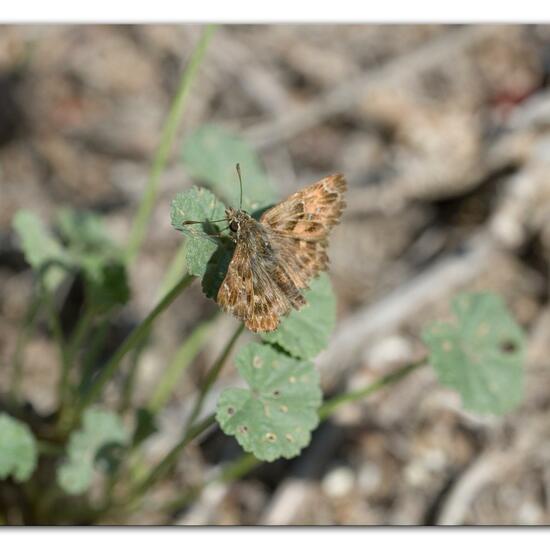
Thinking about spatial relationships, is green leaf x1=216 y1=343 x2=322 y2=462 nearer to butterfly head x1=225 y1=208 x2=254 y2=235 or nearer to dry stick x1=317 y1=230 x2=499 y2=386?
butterfly head x1=225 y1=208 x2=254 y2=235

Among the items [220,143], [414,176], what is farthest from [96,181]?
[414,176]

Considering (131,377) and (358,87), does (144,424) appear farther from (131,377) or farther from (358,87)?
(358,87)

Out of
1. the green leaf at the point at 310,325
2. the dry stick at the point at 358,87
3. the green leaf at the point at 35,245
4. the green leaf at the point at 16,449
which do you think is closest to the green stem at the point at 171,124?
the green leaf at the point at 35,245

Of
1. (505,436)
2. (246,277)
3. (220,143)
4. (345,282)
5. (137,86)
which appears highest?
(246,277)

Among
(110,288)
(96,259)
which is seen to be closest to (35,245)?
(96,259)

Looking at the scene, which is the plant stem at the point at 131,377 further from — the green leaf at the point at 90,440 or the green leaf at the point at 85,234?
the green leaf at the point at 85,234

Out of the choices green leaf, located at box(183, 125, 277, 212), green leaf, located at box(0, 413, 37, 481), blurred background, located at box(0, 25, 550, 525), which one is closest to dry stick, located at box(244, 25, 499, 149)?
blurred background, located at box(0, 25, 550, 525)

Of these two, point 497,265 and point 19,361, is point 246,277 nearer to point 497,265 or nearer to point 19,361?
point 19,361
